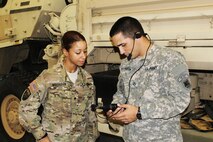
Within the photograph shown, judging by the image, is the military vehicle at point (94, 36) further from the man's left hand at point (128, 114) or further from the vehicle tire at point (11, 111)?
the man's left hand at point (128, 114)

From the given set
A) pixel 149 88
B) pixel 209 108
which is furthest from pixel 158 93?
pixel 209 108

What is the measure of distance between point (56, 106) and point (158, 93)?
859 mm

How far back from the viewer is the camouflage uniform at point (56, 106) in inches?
92.3

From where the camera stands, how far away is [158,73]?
207 centimetres

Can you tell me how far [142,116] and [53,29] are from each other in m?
2.50

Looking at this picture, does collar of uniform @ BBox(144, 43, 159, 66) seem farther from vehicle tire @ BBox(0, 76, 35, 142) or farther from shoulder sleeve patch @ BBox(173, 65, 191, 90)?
vehicle tire @ BBox(0, 76, 35, 142)

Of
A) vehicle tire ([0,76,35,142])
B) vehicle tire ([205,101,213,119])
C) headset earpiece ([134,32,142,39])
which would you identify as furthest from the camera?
vehicle tire ([0,76,35,142])

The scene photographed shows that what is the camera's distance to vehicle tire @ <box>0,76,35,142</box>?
13.9ft

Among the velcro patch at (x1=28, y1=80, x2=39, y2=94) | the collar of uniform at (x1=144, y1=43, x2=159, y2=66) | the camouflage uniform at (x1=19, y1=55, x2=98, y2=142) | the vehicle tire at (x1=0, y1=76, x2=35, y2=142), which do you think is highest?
the collar of uniform at (x1=144, y1=43, x2=159, y2=66)

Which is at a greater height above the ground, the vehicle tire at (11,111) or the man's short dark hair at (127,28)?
the man's short dark hair at (127,28)

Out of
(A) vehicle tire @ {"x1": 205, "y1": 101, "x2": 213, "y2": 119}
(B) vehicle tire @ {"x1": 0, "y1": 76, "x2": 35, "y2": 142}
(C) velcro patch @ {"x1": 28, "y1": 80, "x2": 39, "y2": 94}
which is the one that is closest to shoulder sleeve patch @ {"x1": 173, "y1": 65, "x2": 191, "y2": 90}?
(C) velcro patch @ {"x1": 28, "y1": 80, "x2": 39, "y2": 94}

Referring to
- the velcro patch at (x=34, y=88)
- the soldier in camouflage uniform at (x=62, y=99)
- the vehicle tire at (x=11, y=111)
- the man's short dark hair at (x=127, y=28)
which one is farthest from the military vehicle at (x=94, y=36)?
the velcro patch at (x=34, y=88)

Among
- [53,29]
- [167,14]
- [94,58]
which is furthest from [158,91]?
[53,29]

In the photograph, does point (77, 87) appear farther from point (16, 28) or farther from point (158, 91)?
point (16, 28)
